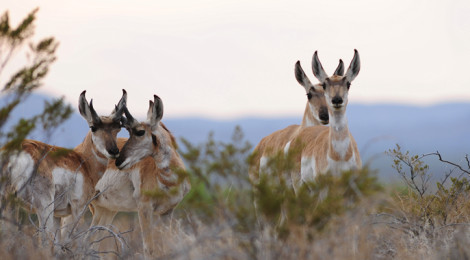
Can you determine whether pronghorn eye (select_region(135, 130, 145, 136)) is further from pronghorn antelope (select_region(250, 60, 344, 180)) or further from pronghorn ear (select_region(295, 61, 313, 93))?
pronghorn ear (select_region(295, 61, 313, 93))

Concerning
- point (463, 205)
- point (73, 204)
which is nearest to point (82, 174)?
point (73, 204)

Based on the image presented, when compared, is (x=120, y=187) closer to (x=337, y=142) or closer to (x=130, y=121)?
(x=130, y=121)

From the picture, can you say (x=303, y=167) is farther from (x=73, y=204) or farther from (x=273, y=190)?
(x=73, y=204)

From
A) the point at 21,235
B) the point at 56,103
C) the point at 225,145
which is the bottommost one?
the point at 21,235

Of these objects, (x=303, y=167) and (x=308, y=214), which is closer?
(x=308, y=214)

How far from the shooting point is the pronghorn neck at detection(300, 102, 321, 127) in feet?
33.2

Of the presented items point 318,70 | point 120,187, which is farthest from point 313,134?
point 120,187

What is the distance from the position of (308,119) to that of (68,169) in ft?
13.1

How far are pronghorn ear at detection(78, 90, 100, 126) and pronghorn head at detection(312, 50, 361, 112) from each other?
3.38 meters

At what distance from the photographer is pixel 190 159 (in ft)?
20.1

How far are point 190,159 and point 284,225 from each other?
46.0 inches

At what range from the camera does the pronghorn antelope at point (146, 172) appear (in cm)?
870

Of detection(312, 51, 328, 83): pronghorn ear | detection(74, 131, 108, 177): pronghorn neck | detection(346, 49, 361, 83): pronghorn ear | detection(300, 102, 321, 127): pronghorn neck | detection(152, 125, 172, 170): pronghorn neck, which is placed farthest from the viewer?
detection(300, 102, 321, 127): pronghorn neck

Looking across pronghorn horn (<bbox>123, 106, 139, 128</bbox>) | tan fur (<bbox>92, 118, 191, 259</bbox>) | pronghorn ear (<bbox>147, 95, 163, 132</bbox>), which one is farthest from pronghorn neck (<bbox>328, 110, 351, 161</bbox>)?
pronghorn horn (<bbox>123, 106, 139, 128</bbox>)
